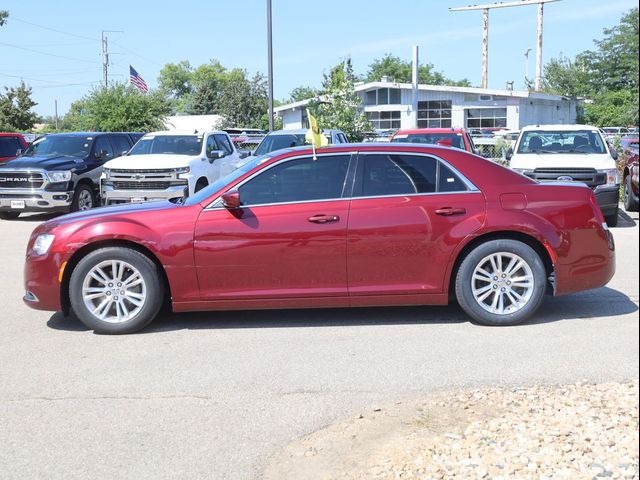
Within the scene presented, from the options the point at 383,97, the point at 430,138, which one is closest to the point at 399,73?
the point at 383,97

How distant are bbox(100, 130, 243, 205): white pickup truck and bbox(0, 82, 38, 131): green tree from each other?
41901 millimetres

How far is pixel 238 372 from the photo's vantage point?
555 centimetres

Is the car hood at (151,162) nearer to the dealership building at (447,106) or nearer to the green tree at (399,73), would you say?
the dealership building at (447,106)

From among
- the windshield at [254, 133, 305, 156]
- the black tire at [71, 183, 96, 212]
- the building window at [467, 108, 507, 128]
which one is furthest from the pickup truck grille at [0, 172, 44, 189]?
the building window at [467, 108, 507, 128]

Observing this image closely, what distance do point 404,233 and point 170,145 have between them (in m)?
11.2

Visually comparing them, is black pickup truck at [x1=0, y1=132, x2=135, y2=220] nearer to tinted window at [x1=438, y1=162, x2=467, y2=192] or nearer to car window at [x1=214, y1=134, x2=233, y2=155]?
car window at [x1=214, y1=134, x2=233, y2=155]

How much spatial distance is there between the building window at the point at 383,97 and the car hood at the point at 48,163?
1415 inches

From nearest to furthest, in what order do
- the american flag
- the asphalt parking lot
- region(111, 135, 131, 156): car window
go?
the asphalt parking lot
region(111, 135, 131, 156): car window
the american flag

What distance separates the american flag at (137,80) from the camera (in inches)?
1304

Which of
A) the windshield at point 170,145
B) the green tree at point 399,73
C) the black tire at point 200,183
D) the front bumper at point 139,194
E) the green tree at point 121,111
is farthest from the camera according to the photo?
the green tree at point 399,73

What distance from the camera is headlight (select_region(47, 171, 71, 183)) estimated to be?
53.2 feet

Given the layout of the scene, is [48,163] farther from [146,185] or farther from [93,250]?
[93,250]

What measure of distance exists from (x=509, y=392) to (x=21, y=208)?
45.9ft

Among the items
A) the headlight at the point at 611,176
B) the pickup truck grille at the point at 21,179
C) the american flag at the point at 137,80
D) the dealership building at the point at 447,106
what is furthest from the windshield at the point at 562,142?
the dealership building at the point at 447,106
